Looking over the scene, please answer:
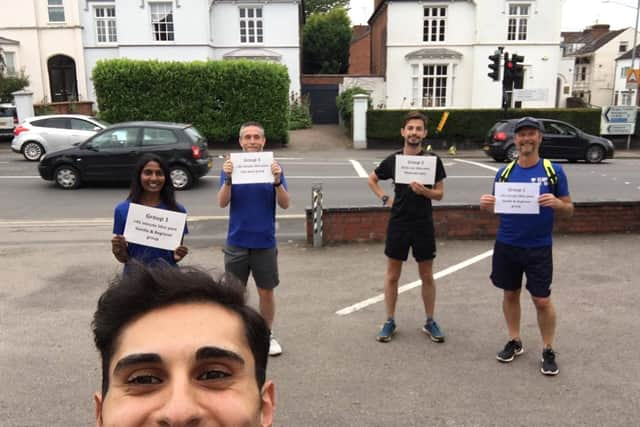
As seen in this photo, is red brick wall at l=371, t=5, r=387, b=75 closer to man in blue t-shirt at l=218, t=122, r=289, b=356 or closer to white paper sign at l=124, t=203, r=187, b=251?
man in blue t-shirt at l=218, t=122, r=289, b=356

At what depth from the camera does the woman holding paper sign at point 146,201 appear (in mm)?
4070

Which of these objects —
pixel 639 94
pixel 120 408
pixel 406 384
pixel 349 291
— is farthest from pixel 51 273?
pixel 639 94

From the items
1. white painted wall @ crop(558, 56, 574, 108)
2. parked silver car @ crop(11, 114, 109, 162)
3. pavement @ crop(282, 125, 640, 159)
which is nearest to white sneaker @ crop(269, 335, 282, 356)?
parked silver car @ crop(11, 114, 109, 162)

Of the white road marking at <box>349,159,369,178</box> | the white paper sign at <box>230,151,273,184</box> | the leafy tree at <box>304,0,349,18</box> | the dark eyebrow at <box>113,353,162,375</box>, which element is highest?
the leafy tree at <box>304,0,349,18</box>

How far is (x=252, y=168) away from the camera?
4441mm

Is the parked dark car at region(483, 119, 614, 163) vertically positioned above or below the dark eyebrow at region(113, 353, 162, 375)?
below

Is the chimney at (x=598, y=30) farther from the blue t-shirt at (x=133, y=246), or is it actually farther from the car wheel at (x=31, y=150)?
the blue t-shirt at (x=133, y=246)

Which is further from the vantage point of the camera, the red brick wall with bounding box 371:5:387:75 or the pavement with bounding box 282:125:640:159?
the red brick wall with bounding box 371:5:387:75

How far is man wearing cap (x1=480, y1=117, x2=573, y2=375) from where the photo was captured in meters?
4.12

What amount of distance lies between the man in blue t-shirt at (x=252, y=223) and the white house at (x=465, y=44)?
30.0 m

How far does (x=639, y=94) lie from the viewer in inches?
1937

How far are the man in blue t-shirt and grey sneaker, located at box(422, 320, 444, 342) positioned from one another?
1.34 meters

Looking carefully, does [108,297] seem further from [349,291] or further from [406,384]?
[349,291]

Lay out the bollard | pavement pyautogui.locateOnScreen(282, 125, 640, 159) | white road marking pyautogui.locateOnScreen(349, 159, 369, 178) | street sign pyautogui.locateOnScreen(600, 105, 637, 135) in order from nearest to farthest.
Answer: the bollard → white road marking pyautogui.locateOnScreen(349, 159, 369, 178) → pavement pyautogui.locateOnScreen(282, 125, 640, 159) → street sign pyautogui.locateOnScreen(600, 105, 637, 135)
